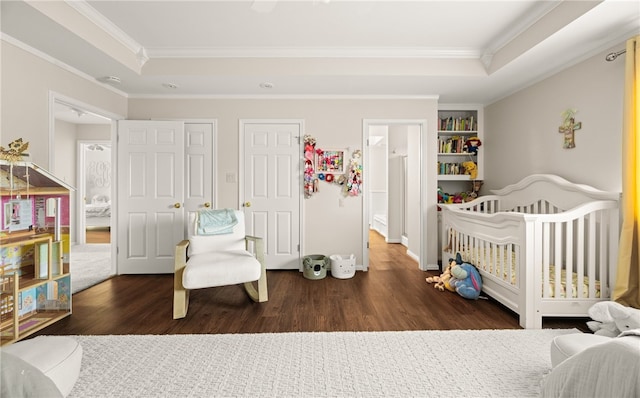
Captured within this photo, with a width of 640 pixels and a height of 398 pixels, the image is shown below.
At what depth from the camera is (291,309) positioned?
2.60 m

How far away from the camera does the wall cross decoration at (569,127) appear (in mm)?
2809

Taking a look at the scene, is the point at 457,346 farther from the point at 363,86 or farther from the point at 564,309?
the point at 363,86

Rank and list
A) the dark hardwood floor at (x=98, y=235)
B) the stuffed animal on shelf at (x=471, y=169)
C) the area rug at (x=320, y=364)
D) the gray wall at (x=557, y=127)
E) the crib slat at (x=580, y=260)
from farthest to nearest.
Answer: the dark hardwood floor at (x=98, y=235)
the stuffed animal on shelf at (x=471, y=169)
the gray wall at (x=557, y=127)
the crib slat at (x=580, y=260)
the area rug at (x=320, y=364)

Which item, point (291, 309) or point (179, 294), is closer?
point (179, 294)

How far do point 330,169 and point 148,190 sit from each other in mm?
2297

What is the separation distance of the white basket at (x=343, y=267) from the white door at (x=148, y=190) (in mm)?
1960

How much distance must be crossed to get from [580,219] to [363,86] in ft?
7.97

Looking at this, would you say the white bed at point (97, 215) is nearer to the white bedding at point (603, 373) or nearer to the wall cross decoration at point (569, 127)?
the white bedding at point (603, 373)

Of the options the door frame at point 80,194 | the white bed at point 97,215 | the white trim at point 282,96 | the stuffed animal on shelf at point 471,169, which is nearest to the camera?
the white trim at point 282,96

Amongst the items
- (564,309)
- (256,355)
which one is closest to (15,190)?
(256,355)

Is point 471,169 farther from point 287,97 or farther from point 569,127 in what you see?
point 287,97

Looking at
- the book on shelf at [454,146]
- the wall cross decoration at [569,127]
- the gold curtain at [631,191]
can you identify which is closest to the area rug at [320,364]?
the gold curtain at [631,191]

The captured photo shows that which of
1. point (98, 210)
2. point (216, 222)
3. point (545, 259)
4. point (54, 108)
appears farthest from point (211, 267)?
point (98, 210)

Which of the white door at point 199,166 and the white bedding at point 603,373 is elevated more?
the white door at point 199,166
